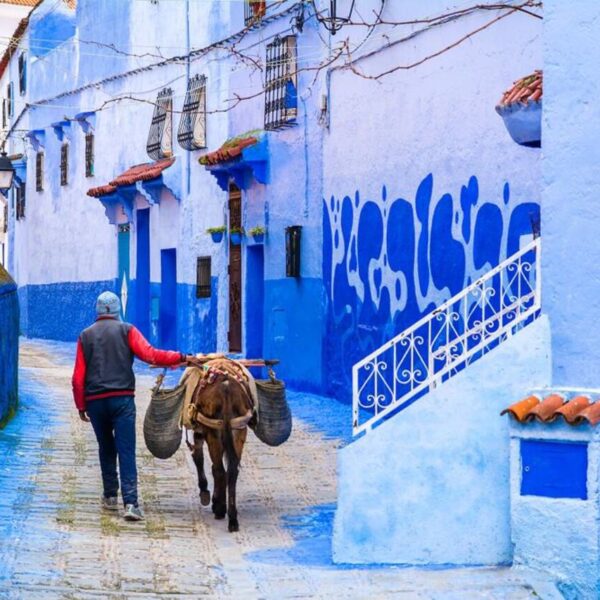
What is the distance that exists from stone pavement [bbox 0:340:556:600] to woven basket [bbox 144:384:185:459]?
557 mm

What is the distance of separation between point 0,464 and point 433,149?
5.73m

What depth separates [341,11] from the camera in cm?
1814

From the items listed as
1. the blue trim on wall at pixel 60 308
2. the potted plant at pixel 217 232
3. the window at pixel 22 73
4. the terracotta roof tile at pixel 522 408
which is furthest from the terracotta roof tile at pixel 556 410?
the window at pixel 22 73

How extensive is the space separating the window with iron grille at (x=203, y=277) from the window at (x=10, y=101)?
1767cm

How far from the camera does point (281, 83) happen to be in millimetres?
20156

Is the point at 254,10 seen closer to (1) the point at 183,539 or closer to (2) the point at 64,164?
(1) the point at 183,539

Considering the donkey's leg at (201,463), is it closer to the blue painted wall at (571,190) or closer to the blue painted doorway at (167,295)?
the blue painted wall at (571,190)

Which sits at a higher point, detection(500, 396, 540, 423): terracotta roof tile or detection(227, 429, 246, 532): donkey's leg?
detection(500, 396, 540, 423): terracotta roof tile

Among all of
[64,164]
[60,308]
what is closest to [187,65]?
[64,164]

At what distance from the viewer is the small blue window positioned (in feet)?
29.1

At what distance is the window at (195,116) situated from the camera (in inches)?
942

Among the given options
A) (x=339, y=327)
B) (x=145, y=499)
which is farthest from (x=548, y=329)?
(x=339, y=327)

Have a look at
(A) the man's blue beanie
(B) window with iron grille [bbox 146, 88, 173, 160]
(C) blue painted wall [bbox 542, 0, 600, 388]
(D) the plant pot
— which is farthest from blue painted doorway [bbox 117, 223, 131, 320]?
(C) blue painted wall [bbox 542, 0, 600, 388]

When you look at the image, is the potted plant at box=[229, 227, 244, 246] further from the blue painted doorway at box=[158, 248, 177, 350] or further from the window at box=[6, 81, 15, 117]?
the window at box=[6, 81, 15, 117]
